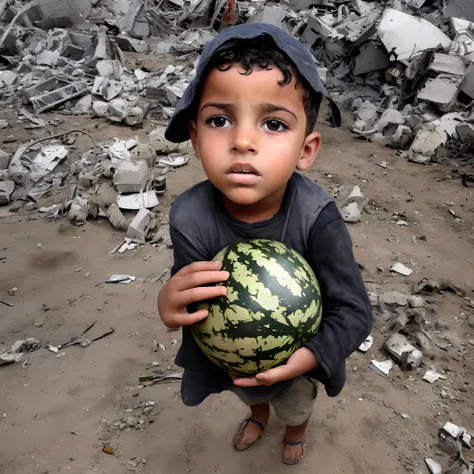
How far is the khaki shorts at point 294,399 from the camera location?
2270 millimetres

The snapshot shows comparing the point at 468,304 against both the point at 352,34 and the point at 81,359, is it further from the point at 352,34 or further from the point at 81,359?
the point at 352,34

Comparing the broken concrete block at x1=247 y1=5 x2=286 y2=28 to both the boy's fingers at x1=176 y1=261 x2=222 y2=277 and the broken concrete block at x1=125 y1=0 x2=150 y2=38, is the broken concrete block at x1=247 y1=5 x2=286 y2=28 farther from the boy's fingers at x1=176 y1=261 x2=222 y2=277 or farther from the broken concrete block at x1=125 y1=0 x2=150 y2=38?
the boy's fingers at x1=176 y1=261 x2=222 y2=277

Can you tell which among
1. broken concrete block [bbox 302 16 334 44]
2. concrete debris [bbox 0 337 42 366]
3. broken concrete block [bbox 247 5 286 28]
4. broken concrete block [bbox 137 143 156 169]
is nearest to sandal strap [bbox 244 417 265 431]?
concrete debris [bbox 0 337 42 366]

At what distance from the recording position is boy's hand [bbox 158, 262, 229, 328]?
5.37 ft

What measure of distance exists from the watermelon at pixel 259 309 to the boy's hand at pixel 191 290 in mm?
48

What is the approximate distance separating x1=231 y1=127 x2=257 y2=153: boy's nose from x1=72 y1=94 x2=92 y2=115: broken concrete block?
8285mm

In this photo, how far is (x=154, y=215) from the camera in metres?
5.53

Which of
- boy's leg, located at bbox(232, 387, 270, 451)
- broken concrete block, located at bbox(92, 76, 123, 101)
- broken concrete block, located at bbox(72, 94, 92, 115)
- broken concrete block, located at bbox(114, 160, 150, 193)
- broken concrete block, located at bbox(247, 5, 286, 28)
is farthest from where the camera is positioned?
broken concrete block, located at bbox(247, 5, 286, 28)

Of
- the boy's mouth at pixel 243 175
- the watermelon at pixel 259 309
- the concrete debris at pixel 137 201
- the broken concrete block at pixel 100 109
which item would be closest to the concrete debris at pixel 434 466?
the watermelon at pixel 259 309

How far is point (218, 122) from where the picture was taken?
5.20 ft

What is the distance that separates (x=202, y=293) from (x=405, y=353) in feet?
8.00

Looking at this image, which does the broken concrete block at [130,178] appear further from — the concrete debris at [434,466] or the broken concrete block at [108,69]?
the broken concrete block at [108,69]

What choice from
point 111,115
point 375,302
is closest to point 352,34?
point 111,115

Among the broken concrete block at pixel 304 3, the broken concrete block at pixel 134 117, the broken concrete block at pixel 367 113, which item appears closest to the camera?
the broken concrete block at pixel 134 117
